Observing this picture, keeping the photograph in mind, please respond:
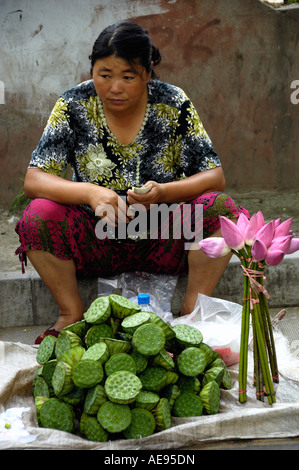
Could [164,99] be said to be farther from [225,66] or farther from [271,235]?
[225,66]

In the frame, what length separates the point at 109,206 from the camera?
262cm

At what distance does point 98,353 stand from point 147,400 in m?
0.23

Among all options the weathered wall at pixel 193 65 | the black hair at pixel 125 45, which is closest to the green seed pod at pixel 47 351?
the black hair at pixel 125 45

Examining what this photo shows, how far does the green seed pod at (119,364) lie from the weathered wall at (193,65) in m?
2.76

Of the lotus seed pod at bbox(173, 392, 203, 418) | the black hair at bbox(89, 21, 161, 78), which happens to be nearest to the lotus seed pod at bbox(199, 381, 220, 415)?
the lotus seed pod at bbox(173, 392, 203, 418)

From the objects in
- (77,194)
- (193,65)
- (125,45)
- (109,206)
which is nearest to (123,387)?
(109,206)

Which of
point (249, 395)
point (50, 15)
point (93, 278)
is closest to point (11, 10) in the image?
point (50, 15)

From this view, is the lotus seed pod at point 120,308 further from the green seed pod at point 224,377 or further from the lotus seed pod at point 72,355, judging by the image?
the green seed pod at point 224,377

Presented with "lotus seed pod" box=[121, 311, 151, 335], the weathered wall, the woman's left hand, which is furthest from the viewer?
the weathered wall

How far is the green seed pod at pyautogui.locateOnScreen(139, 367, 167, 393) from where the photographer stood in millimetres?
2035

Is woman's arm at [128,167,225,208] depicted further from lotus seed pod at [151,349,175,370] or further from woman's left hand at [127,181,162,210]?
lotus seed pod at [151,349,175,370]

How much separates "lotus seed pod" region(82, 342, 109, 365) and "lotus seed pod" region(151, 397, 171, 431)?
244 millimetres

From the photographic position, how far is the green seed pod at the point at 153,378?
2.04 m

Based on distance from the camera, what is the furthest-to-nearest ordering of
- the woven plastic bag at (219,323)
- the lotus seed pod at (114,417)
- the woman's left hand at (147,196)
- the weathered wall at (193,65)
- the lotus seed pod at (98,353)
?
the weathered wall at (193,65) < the woman's left hand at (147,196) < the woven plastic bag at (219,323) < the lotus seed pod at (98,353) < the lotus seed pod at (114,417)
